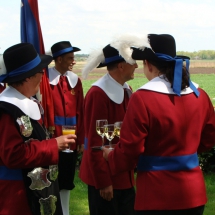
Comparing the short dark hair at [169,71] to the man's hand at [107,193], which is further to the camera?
the man's hand at [107,193]

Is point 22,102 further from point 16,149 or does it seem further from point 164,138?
point 164,138

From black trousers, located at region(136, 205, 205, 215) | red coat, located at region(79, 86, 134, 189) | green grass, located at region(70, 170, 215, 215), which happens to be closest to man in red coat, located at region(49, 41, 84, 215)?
green grass, located at region(70, 170, 215, 215)

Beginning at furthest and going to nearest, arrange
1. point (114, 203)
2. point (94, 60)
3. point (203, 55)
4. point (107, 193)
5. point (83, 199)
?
point (203, 55)
point (83, 199)
point (94, 60)
point (114, 203)
point (107, 193)

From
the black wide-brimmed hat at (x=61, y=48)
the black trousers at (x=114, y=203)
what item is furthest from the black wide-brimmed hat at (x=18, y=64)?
the black wide-brimmed hat at (x=61, y=48)

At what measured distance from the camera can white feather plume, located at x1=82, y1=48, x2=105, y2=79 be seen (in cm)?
427

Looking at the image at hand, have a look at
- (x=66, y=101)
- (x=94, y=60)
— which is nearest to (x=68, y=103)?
(x=66, y=101)

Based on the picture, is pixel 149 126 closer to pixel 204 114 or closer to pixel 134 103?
pixel 134 103

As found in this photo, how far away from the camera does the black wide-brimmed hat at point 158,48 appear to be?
317 centimetres

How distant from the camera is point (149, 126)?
3.02 meters

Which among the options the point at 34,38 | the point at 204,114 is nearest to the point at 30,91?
the point at 204,114

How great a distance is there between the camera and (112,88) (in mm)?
4074

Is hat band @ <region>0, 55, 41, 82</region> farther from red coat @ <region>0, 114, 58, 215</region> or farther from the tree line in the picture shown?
the tree line

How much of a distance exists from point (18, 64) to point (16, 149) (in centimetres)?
65

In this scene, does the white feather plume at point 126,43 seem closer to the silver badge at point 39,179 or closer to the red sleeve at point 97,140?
the red sleeve at point 97,140
